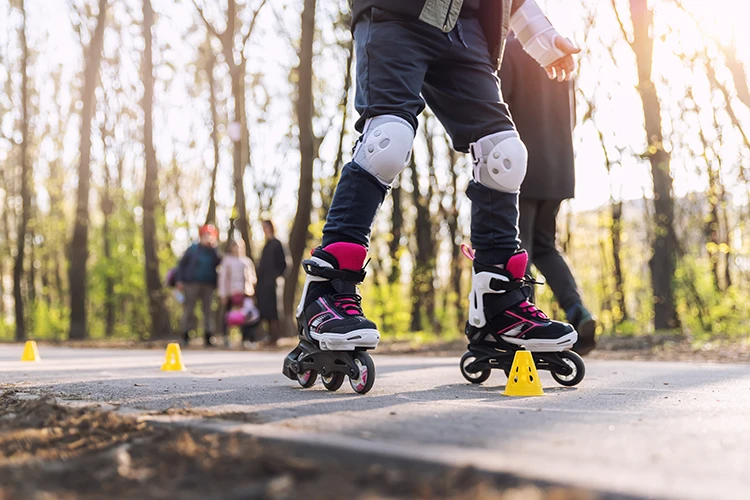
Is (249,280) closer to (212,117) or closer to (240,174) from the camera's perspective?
(240,174)

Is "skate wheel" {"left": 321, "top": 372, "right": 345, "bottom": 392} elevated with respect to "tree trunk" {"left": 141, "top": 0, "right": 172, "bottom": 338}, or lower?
lower

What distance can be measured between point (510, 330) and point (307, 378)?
0.87 metres

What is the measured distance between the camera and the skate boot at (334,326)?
283cm

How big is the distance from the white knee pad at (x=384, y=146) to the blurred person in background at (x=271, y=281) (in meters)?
9.38

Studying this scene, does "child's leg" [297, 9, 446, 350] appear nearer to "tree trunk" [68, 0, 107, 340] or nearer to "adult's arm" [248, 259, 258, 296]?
"adult's arm" [248, 259, 258, 296]

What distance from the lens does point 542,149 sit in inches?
192

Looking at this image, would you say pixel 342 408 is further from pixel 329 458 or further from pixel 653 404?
pixel 653 404

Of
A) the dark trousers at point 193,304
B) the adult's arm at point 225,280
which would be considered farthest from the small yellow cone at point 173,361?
the dark trousers at point 193,304

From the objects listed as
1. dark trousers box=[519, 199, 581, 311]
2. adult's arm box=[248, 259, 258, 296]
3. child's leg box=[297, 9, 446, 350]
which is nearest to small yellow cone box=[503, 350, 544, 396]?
child's leg box=[297, 9, 446, 350]

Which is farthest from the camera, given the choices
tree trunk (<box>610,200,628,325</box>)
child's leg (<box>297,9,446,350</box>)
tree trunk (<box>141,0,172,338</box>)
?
tree trunk (<box>610,200,628,325</box>)

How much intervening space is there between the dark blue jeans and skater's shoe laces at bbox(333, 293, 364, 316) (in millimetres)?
216

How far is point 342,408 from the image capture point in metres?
2.29

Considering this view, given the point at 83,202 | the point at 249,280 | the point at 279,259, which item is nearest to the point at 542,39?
the point at 279,259

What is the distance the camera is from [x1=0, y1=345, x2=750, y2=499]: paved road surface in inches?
56.7
